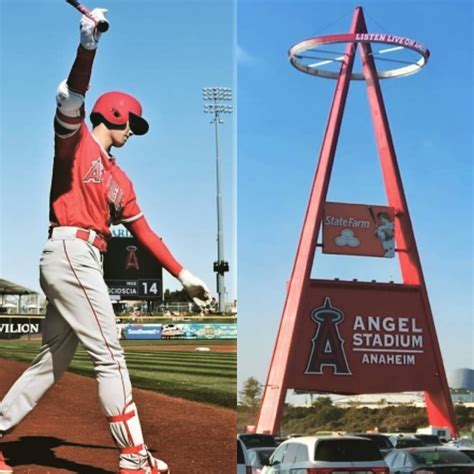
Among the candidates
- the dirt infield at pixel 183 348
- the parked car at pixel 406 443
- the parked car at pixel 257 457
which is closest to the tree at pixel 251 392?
the parked car at pixel 406 443

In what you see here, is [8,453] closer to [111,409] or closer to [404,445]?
[111,409]

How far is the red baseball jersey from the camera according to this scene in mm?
4809

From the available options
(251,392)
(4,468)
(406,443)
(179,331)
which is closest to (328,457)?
(179,331)

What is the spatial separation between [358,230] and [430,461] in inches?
586

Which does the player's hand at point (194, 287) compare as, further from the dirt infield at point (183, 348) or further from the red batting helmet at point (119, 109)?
the dirt infield at point (183, 348)

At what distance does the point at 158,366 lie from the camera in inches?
260

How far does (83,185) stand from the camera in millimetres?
4852

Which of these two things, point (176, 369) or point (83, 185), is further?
point (176, 369)

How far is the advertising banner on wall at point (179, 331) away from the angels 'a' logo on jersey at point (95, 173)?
1752 millimetres

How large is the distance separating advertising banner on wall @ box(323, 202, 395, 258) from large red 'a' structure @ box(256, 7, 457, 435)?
2.3 inches

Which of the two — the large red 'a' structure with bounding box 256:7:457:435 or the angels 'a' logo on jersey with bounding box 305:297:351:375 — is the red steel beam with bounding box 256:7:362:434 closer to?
the large red 'a' structure with bounding box 256:7:457:435

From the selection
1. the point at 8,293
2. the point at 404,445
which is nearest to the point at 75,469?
the point at 8,293

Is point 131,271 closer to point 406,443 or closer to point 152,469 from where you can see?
point 152,469

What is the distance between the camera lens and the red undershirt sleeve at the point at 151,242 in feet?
16.8
